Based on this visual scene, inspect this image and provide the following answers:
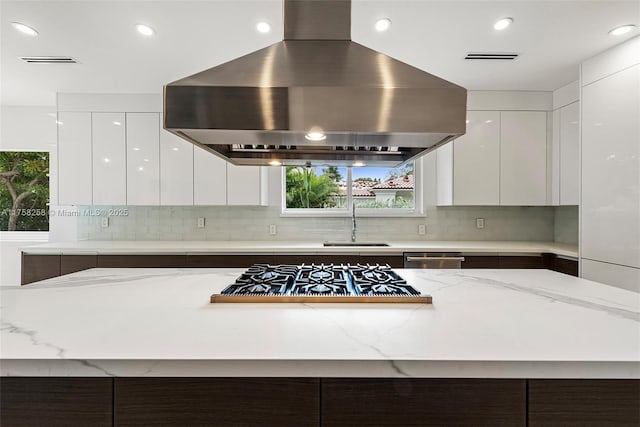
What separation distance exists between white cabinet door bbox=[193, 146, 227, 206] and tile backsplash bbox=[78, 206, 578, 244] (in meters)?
0.33

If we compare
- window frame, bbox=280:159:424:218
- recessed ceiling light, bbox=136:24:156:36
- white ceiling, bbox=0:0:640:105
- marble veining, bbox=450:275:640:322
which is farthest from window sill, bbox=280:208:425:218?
marble veining, bbox=450:275:640:322

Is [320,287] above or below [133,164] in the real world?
below

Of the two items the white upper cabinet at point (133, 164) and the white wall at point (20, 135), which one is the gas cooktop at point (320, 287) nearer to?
the white upper cabinet at point (133, 164)

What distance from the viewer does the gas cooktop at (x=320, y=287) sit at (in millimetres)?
1243

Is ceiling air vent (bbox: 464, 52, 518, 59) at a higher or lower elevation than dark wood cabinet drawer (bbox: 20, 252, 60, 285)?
higher

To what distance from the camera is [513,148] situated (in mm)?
3387

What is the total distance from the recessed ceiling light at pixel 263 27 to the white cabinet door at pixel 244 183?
1.35 meters

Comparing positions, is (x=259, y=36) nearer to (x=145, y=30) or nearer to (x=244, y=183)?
(x=145, y=30)

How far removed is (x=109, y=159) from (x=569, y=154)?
424 cm

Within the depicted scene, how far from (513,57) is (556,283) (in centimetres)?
190

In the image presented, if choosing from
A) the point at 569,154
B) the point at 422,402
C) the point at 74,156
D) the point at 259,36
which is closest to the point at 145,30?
the point at 259,36

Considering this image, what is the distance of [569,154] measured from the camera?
124 inches

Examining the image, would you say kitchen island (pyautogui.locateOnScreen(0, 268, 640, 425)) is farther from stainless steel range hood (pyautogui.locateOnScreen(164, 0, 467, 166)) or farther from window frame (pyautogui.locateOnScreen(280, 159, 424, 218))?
window frame (pyautogui.locateOnScreen(280, 159, 424, 218))

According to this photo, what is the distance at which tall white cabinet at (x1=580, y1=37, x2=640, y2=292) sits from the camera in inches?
92.7
